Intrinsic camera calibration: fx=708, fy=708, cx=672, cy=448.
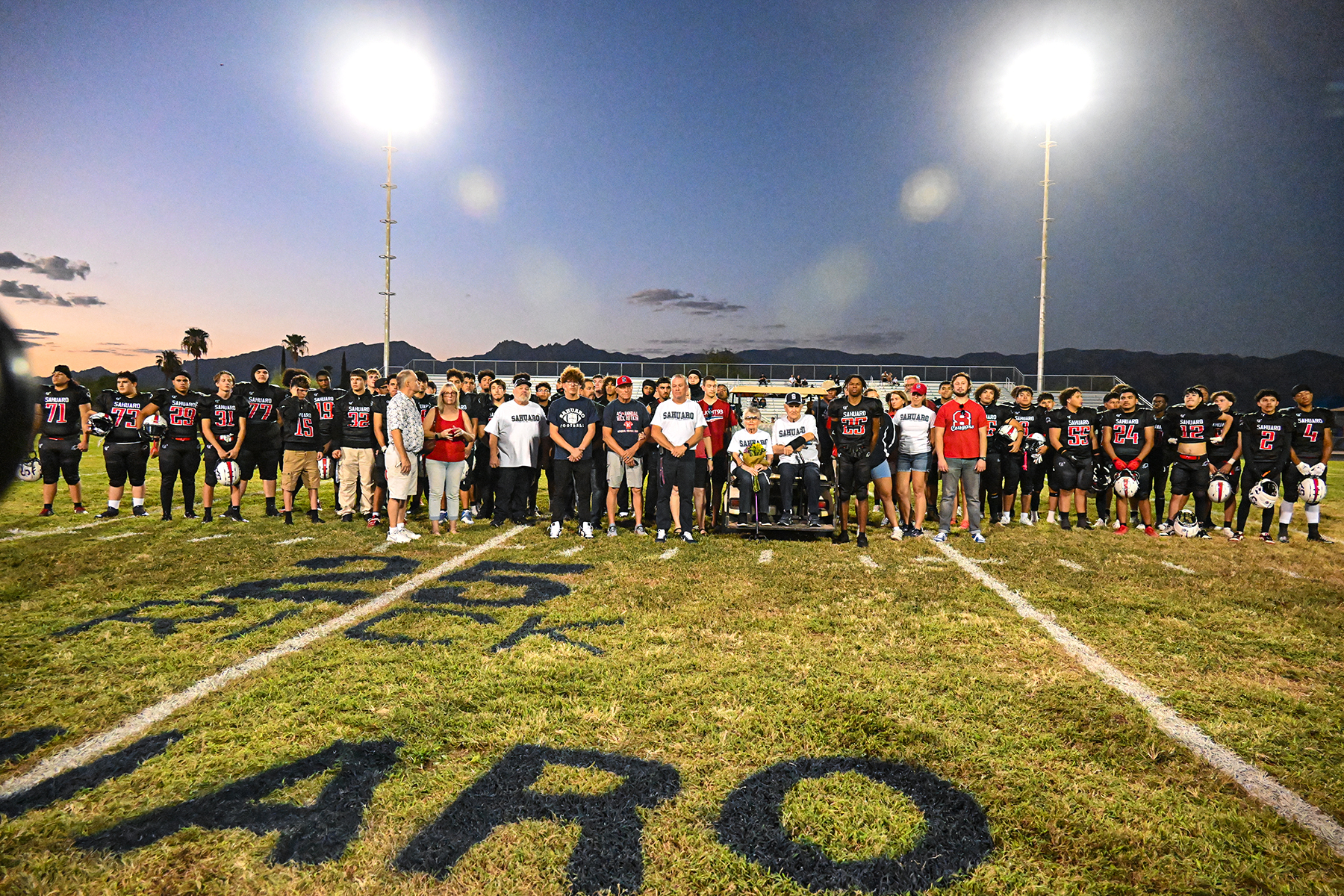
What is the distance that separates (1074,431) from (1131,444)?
73 cm

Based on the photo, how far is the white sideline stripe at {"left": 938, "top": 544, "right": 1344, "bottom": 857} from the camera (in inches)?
108

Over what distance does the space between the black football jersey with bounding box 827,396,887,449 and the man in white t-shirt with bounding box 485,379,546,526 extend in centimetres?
381

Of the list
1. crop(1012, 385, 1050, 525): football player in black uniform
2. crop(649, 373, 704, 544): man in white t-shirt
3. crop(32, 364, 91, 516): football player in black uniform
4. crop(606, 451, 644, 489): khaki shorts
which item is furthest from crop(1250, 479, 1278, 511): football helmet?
crop(32, 364, 91, 516): football player in black uniform

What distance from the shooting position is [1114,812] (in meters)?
2.77

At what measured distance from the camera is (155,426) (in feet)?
34.6

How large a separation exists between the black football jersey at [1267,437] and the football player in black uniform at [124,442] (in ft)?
49.6

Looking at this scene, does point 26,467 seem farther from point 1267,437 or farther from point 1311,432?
point 1311,432

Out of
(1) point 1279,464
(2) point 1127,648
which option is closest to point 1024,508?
(1) point 1279,464

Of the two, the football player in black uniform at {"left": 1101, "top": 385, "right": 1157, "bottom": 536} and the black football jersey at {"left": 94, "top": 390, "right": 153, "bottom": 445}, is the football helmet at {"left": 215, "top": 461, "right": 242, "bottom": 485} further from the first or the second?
the football player in black uniform at {"left": 1101, "top": 385, "right": 1157, "bottom": 536}

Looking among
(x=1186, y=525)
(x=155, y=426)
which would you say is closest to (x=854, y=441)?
(x=1186, y=525)

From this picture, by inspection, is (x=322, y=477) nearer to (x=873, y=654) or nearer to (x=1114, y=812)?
(x=873, y=654)

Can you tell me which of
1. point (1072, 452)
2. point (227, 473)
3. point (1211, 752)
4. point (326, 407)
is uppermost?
point (326, 407)

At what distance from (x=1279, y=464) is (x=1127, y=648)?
7.06 meters

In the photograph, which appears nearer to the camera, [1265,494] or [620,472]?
[1265,494]
